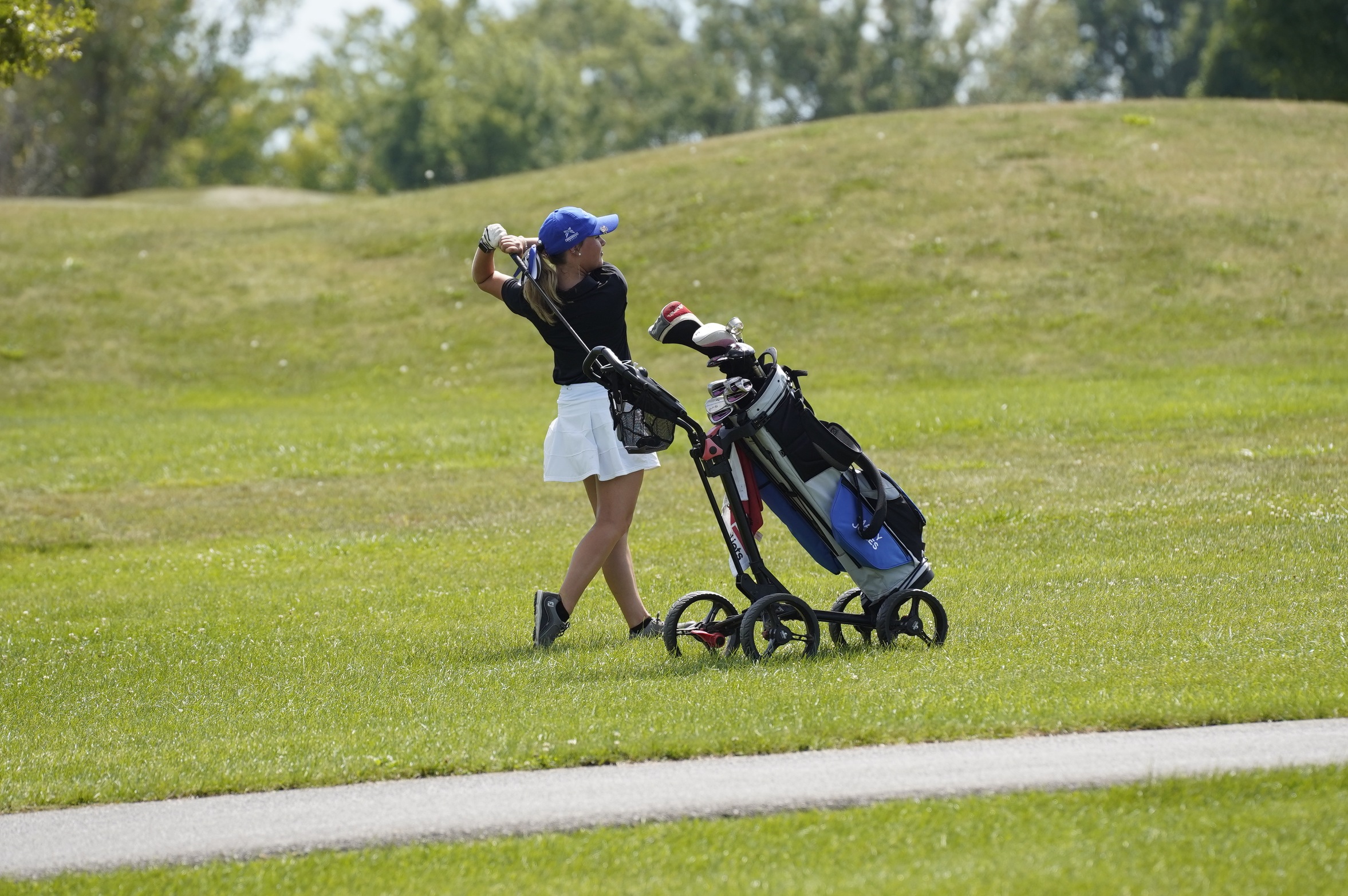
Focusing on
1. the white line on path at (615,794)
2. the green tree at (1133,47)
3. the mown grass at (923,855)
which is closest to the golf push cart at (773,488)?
the white line on path at (615,794)

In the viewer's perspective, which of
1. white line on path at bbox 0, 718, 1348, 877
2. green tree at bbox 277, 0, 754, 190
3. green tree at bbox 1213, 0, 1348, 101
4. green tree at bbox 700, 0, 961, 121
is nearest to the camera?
Result: white line on path at bbox 0, 718, 1348, 877

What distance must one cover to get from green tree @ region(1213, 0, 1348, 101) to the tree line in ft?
0.24

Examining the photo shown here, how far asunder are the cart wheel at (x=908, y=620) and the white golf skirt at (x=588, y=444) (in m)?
1.44

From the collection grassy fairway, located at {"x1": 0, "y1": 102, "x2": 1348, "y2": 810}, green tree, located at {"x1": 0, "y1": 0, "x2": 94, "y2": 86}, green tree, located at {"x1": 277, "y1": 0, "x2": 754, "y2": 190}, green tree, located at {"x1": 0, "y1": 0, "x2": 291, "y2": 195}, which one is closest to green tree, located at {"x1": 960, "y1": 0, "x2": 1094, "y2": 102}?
green tree, located at {"x1": 277, "y1": 0, "x2": 754, "y2": 190}

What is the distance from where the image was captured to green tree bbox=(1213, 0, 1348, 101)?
158 feet

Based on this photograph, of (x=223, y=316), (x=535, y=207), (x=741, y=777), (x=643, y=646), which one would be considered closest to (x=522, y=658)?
(x=643, y=646)

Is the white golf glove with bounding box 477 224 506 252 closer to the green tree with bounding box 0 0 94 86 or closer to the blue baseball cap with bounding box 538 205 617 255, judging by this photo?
the blue baseball cap with bounding box 538 205 617 255

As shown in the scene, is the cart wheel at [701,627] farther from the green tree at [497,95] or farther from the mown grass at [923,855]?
the green tree at [497,95]

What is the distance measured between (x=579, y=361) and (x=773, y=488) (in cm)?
126

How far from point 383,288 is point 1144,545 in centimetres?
2134

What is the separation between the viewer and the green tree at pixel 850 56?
81.7m

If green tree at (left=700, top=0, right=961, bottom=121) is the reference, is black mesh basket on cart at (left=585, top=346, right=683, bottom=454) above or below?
below

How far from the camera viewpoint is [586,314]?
793 cm

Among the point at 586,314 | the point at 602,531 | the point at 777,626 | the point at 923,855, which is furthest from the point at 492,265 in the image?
the point at 923,855
